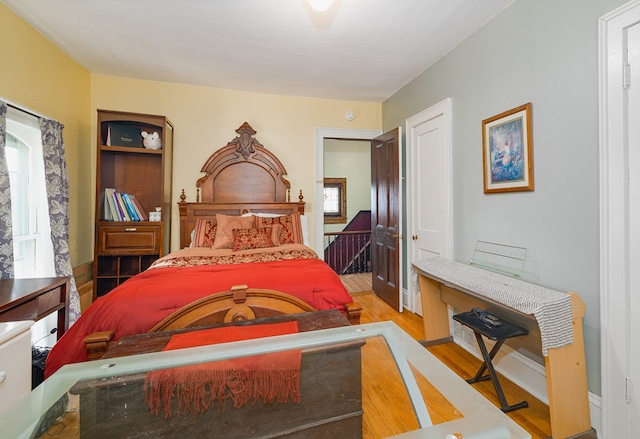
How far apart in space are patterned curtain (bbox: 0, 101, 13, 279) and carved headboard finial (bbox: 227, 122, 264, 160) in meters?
1.96

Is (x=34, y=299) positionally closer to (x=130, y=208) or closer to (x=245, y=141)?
(x=130, y=208)

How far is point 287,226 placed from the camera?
3252mm

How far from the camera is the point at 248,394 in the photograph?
124cm

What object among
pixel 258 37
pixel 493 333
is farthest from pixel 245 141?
pixel 493 333

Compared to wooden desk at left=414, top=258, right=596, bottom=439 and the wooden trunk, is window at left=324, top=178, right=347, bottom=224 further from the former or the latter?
the wooden trunk

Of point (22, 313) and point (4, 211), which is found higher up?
point (4, 211)

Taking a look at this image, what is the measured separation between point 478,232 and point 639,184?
108cm

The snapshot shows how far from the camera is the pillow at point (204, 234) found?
3.08m

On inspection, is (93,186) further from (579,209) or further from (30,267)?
(579,209)

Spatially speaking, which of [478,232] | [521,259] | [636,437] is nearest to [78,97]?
[478,232]

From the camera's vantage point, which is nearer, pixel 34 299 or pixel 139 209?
pixel 34 299

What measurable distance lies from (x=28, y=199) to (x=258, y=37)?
247cm

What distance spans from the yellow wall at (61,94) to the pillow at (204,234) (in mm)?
1194

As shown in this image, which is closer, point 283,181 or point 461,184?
point 461,184
